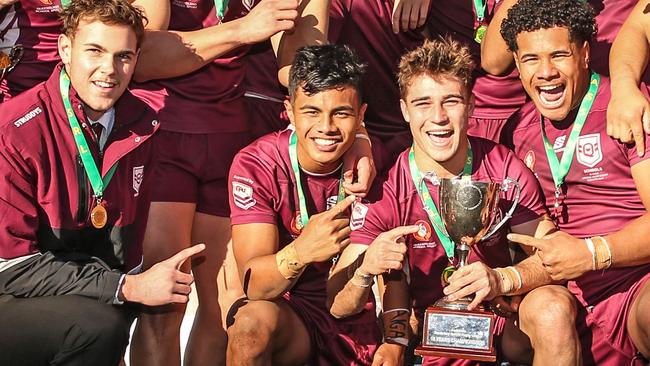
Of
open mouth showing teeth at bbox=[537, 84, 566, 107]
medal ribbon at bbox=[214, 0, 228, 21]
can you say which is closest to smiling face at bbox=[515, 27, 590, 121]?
open mouth showing teeth at bbox=[537, 84, 566, 107]

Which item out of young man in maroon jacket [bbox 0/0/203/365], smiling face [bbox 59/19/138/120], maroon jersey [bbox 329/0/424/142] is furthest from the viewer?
maroon jersey [bbox 329/0/424/142]

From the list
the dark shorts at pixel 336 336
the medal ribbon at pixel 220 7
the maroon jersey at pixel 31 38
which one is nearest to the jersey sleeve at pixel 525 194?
the dark shorts at pixel 336 336

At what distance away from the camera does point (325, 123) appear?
567cm

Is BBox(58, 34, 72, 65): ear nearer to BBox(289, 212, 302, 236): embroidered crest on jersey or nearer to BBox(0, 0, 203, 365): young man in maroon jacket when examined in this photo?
BBox(0, 0, 203, 365): young man in maroon jacket

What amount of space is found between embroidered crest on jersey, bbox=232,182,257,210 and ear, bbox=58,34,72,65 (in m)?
0.99

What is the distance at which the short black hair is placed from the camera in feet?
18.7

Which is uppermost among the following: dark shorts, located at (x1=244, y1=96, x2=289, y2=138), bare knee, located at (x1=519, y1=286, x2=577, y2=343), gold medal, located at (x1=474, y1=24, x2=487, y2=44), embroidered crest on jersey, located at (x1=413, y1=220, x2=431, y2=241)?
gold medal, located at (x1=474, y1=24, x2=487, y2=44)

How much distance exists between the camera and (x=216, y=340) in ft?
20.3

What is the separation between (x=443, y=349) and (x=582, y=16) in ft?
5.85

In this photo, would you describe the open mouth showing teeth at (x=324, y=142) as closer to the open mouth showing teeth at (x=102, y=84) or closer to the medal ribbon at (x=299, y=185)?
the medal ribbon at (x=299, y=185)

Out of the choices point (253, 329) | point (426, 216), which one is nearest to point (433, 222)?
point (426, 216)

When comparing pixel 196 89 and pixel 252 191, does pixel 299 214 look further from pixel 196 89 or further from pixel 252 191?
pixel 196 89

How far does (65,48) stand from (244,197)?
1080 mm

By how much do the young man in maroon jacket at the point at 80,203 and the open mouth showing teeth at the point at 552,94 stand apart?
1.81 metres
